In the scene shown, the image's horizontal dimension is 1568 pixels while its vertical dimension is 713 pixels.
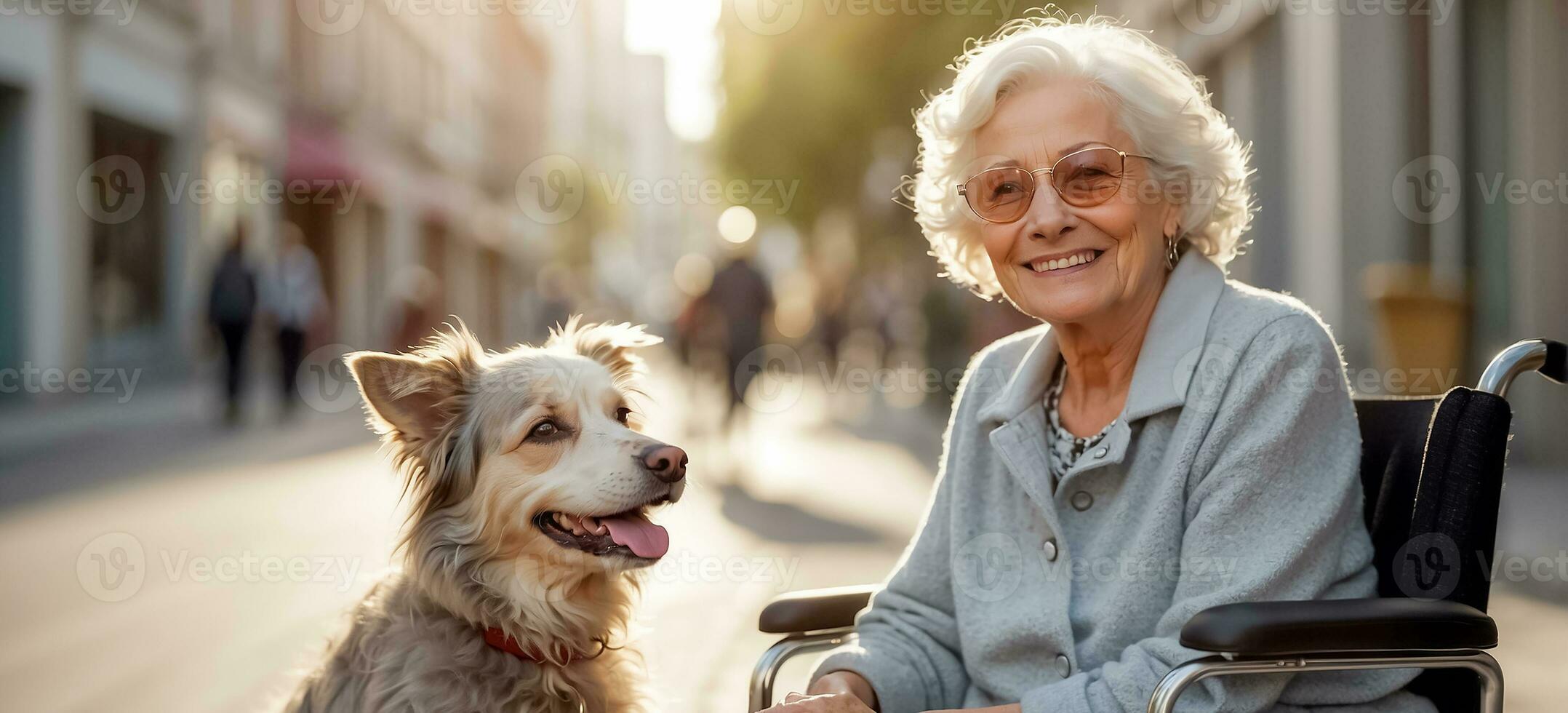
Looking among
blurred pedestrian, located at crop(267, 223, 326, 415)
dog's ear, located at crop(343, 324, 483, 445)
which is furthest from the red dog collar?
blurred pedestrian, located at crop(267, 223, 326, 415)

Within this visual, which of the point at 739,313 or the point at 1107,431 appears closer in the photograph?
the point at 1107,431

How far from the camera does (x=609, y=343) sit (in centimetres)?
336

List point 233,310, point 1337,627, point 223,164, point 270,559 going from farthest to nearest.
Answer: point 223,164 → point 233,310 → point 270,559 → point 1337,627

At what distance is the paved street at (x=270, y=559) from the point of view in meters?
4.86

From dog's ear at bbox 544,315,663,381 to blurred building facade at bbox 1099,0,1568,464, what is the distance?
6906 millimetres

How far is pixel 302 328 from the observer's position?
15672mm

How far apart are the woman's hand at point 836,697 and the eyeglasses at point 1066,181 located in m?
1.00

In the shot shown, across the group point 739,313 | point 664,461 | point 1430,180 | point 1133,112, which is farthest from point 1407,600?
point 739,313

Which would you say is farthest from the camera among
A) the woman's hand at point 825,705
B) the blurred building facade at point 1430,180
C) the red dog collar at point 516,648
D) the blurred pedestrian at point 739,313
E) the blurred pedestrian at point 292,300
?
the blurred pedestrian at point 292,300

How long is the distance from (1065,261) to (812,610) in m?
0.89

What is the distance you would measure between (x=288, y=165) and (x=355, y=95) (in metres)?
5.37

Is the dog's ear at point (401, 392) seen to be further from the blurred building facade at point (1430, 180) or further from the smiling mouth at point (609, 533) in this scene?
the blurred building facade at point (1430, 180)

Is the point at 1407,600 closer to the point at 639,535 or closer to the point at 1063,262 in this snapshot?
the point at 1063,262

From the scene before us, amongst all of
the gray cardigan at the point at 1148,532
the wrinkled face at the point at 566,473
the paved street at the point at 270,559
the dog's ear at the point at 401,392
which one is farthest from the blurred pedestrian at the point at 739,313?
the gray cardigan at the point at 1148,532
